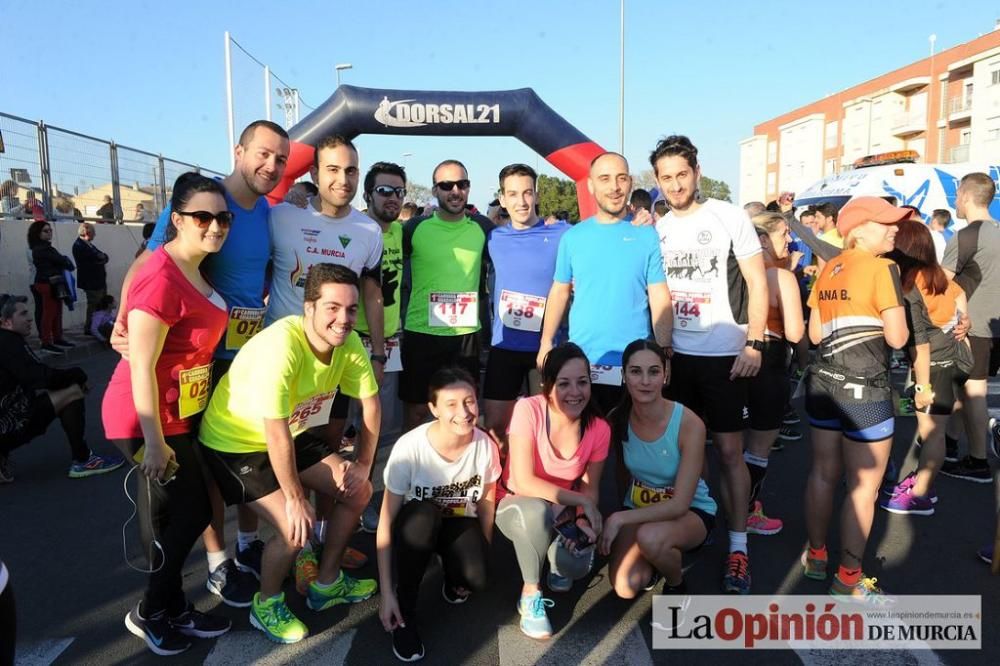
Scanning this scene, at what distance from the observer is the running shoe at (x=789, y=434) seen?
228 inches

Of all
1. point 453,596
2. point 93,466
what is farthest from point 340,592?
point 93,466

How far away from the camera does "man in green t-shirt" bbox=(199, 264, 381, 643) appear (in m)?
2.66

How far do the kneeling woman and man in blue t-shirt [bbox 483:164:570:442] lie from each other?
2.92ft

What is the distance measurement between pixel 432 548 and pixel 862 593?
1942 mm

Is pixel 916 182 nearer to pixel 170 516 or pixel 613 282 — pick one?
pixel 613 282

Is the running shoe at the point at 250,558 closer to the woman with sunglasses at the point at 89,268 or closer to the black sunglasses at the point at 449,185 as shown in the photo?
the black sunglasses at the point at 449,185

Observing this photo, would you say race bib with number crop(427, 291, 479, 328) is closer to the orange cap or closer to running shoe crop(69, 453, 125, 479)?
the orange cap

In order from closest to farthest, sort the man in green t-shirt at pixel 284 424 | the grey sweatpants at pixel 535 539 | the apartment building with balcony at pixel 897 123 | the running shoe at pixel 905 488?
the man in green t-shirt at pixel 284 424, the grey sweatpants at pixel 535 539, the running shoe at pixel 905 488, the apartment building with balcony at pixel 897 123

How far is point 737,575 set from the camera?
127 inches

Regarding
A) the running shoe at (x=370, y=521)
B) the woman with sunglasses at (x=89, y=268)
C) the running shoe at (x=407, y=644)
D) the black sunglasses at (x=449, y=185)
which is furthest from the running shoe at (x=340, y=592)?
the woman with sunglasses at (x=89, y=268)

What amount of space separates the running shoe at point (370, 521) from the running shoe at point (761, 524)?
2.18 meters

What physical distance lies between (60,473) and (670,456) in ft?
14.8

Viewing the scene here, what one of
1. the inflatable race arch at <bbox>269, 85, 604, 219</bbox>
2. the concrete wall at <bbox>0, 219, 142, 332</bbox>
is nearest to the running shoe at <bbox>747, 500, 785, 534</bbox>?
the inflatable race arch at <bbox>269, 85, 604, 219</bbox>

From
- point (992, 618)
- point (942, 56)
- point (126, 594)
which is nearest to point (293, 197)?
point (126, 594)
